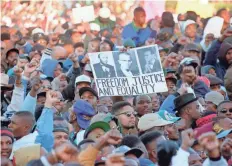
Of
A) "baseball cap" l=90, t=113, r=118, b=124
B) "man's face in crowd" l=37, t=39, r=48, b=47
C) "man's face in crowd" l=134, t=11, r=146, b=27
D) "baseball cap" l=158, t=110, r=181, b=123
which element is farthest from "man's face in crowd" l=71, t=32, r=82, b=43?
"baseball cap" l=158, t=110, r=181, b=123

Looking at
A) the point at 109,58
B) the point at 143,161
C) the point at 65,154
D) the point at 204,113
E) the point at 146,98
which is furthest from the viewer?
the point at 109,58

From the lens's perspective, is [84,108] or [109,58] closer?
[84,108]

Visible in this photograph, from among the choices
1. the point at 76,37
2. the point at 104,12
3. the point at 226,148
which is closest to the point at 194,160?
the point at 226,148

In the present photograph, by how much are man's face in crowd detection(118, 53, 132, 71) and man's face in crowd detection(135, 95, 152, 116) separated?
2.82ft

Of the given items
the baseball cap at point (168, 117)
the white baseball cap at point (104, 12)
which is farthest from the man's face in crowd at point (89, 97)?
the white baseball cap at point (104, 12)

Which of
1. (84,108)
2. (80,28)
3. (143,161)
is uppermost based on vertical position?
(80,28)

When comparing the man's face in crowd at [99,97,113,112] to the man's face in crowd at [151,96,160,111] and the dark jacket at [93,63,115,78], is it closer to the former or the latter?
the dark jacket at [93,63,115,78]

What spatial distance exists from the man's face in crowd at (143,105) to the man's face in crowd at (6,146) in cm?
310

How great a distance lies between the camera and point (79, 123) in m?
12.8

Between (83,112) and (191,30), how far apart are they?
6571 millimetres

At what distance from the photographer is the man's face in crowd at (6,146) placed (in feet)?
34.1

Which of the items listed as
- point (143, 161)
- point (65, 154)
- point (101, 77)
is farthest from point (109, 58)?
point (65, 154)

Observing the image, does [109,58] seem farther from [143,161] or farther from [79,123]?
[143,161]

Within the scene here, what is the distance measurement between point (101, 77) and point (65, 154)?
5.58 meters
